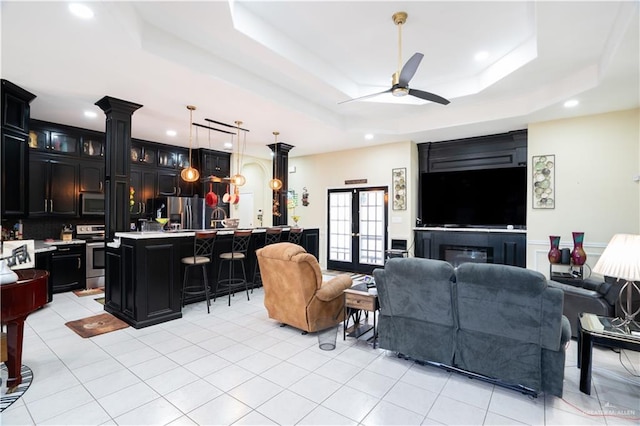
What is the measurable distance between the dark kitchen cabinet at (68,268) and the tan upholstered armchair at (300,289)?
3964mm

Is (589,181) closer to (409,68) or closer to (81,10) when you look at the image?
(409,68)

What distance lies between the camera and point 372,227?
7344mm

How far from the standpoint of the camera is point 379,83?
4938 mm

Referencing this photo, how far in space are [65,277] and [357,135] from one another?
587cm

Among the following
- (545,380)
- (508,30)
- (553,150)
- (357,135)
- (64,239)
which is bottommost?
(545,380)

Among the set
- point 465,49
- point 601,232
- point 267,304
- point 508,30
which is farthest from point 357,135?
point 601,232

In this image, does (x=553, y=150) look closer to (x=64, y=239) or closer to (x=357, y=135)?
(x=357, y=135)

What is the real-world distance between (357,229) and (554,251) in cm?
384

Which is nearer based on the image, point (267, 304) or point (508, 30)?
point (508, 30)

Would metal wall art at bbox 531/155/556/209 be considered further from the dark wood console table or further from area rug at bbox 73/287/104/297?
area rug at bbox 73/287/104/297

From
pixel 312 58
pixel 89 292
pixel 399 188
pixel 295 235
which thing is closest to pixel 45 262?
pixel 89 292

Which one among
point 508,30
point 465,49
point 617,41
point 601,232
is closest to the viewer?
point 617,41

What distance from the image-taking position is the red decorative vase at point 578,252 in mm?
4586

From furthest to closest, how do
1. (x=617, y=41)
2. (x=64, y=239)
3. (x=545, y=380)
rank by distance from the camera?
(x=64, y=239)
(x=617, y=41)
(x=545, y=380)
